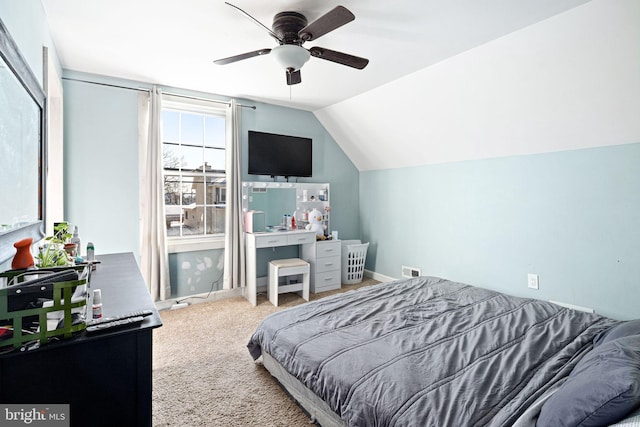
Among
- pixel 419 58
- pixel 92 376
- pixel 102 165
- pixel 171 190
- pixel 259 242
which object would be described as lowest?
pixel 92 376

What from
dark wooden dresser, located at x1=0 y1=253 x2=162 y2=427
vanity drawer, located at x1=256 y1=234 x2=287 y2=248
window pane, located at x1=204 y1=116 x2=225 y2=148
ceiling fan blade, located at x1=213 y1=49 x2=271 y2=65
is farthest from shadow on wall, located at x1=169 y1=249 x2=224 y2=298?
dark wooden dresser, located at x1=0 y1=253 x2=162 y2=427

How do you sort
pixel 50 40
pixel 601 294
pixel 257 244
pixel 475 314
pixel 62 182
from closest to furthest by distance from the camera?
pixel 475 314 < pixel 50 40 < pixel 601 294 < pixel 62 182 < pixel 257 244

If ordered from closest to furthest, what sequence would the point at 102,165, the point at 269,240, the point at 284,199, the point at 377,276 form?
1. the point at 102,165
2. the point at 269,240
3. the point at 284,199
4. the point at 377,276

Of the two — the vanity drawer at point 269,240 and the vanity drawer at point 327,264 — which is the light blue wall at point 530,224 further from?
the vanity drawer at point 269,240

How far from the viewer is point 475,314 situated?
2266 mm

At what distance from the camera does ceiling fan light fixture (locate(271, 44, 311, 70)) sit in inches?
86.1

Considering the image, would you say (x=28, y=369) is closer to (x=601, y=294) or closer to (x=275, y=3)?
(x=275, y=3)

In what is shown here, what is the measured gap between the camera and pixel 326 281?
437 cm

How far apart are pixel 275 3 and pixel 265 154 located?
225 centimetres

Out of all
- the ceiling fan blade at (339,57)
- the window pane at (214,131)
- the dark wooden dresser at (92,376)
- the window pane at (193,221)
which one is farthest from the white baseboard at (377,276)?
the dark wooden dresser at (92,376)

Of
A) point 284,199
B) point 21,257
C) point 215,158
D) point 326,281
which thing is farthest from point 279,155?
point 21,257

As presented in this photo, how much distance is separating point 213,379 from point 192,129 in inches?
114

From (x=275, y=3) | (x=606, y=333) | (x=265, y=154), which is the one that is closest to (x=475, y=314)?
(x=606, y=333)

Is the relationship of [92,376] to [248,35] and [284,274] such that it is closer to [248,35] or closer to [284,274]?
[248,35]
